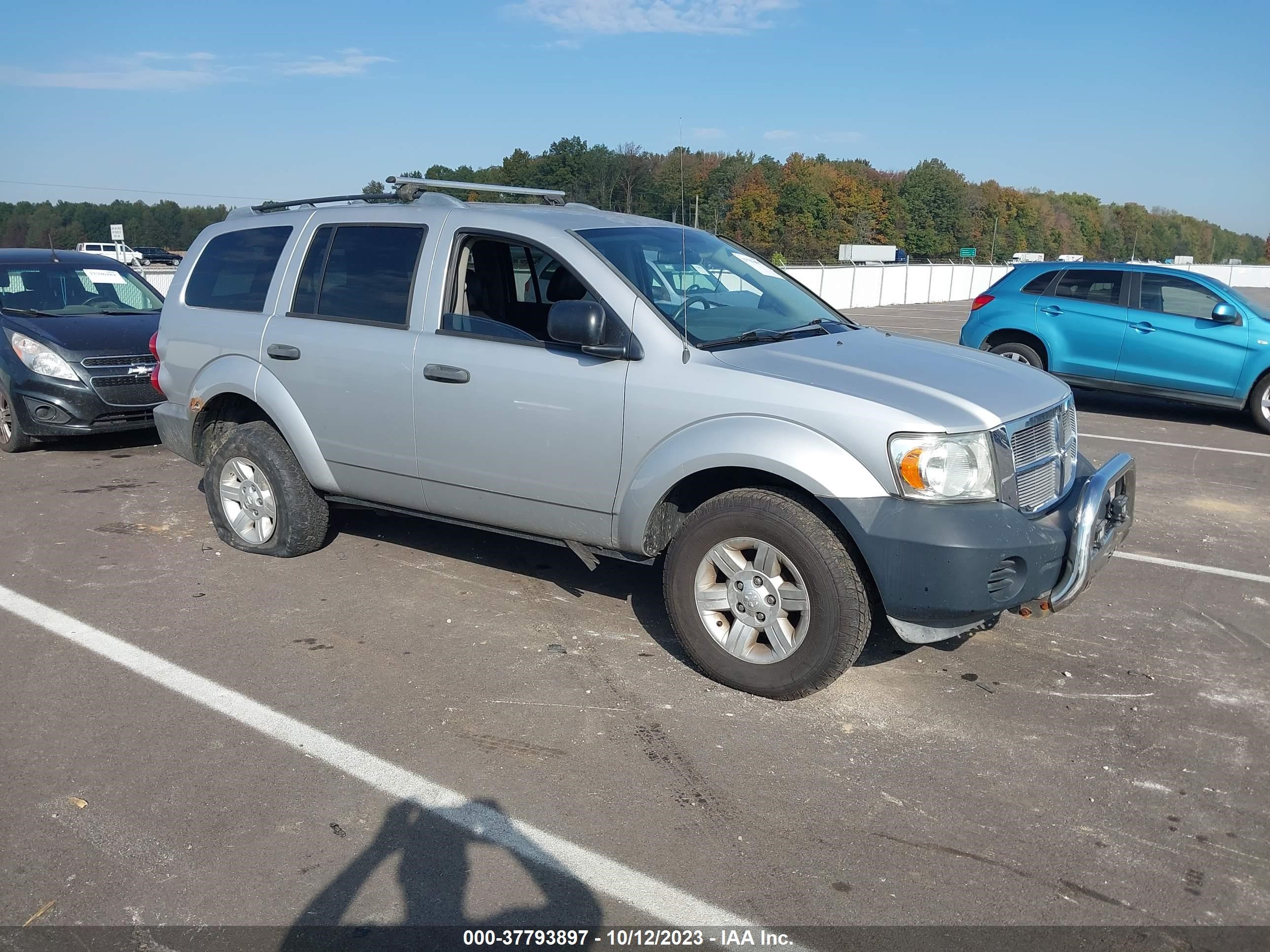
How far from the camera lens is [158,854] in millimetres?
3221

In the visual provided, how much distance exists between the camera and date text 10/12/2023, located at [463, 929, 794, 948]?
2842 millimetres

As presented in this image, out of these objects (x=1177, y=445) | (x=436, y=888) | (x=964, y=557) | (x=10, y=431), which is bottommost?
(x=436, y=888)

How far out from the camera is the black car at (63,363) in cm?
870

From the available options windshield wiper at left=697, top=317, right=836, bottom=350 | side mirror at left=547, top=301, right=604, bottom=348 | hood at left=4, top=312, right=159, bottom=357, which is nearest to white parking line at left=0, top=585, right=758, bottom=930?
side mirror at left=547, top=301, right=604, bottom=348

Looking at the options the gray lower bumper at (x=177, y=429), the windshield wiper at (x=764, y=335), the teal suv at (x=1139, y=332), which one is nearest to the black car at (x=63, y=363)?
the gray lower bumper at (x=177, y=429)

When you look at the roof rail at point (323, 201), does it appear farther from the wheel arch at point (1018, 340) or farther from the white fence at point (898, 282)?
the white fence at point (898, 282)

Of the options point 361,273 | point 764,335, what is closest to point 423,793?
point 764,335

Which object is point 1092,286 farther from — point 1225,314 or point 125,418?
point 125,418

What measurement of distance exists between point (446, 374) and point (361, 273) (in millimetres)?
903

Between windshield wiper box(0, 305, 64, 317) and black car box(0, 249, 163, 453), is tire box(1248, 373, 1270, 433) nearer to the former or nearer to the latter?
black car box(0, 249, 163, 453)

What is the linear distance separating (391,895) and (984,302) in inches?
436

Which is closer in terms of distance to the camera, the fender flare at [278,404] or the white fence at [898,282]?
the fender flare at [278,404]

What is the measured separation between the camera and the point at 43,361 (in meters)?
8.73

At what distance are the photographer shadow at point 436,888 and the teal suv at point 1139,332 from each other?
844 centimetres
